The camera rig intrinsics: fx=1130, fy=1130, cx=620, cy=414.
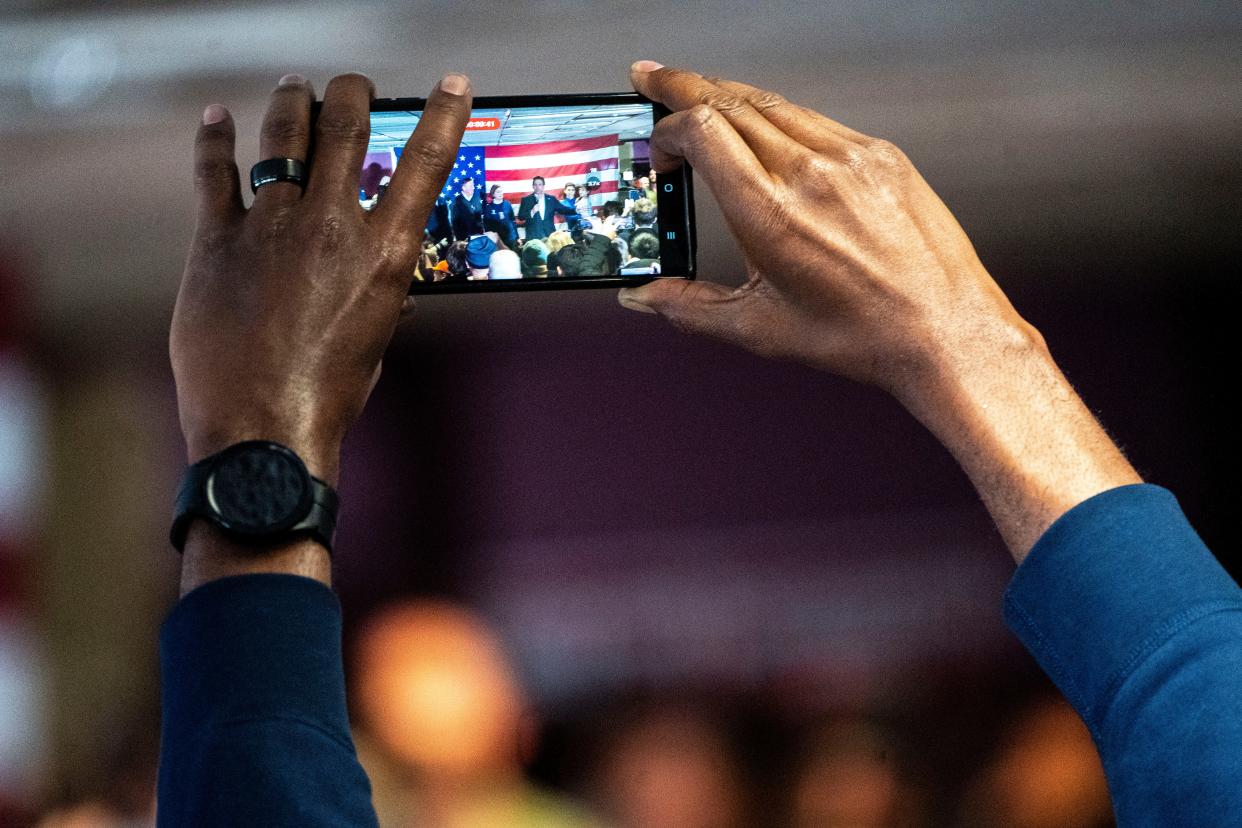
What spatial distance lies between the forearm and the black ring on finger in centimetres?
26

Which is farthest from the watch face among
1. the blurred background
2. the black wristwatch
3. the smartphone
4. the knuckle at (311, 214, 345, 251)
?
the blurred background

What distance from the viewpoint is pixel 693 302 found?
1.77 ft

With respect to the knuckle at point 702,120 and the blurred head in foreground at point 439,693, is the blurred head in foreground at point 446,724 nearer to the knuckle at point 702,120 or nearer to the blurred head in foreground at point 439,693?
A: the blurred head in foreground at point 439,693

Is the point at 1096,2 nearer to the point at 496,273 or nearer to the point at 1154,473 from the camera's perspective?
the point at 1154,473

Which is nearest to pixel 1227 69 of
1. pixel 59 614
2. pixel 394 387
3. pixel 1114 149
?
pixel 1114 149

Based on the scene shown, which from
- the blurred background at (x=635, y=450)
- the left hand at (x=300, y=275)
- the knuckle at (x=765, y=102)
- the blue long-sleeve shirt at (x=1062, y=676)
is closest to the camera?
the blue long-sleeve shirt at (x=1062, y=676)

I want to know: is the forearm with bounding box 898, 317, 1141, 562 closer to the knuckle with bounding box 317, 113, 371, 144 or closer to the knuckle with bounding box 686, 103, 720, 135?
the knuckle with bounding box 686, 103, 720, 135

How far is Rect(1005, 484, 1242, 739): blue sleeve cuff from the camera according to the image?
0.32 meters

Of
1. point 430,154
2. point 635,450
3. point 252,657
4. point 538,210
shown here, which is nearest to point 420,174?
point 430,154

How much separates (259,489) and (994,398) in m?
0.26

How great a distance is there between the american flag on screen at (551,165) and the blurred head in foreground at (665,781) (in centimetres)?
45

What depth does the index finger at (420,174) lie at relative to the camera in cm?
47

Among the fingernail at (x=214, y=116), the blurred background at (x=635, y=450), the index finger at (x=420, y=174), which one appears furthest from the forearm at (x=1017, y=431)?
the blurred background at (x=635, y=450)

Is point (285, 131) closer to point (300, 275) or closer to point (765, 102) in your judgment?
point (300, 275)
